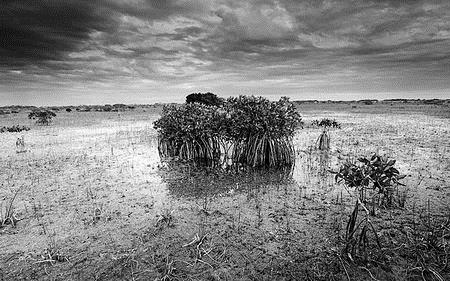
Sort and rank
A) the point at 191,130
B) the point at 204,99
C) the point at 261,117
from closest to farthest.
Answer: the point at 261,117 → the point at 191,130 → the point at 204,99

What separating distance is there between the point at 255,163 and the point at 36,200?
6.85m

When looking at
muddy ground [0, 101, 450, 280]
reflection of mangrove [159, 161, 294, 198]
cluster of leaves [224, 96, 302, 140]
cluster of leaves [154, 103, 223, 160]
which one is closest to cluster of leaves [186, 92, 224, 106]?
cluster of leaves [154, 103, 223, 160]

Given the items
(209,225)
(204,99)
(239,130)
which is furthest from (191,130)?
(204,99)

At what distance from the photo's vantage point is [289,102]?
36.1 ft

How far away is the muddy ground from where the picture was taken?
437 centimetres

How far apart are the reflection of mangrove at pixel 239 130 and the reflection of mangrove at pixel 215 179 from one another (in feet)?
2.80

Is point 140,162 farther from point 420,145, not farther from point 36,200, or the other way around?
point 420,145

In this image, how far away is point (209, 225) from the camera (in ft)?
18.9

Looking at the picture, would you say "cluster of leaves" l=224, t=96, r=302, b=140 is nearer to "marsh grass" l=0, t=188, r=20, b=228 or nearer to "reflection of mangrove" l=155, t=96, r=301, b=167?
"reflection of mangrove" l=155, t=96, r=301, b=167

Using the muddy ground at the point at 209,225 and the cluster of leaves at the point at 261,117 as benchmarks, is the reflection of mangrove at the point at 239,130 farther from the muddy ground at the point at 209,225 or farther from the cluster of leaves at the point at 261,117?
the muddy ground at the point at 209,225

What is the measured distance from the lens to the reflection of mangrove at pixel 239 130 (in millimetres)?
10555

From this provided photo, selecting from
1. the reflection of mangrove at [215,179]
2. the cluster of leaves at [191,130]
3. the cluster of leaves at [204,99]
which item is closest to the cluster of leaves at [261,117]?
the cluster of leaves at [191,130]

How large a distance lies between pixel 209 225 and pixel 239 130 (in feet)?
18.5

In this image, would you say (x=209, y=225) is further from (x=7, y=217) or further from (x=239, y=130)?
(x=239, y=130)
